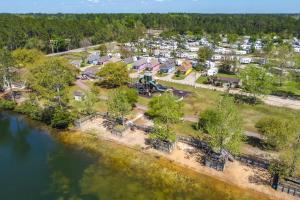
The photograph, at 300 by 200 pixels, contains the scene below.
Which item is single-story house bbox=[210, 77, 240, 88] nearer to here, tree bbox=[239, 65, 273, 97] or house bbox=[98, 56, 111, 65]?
tree bbox=[239, 65, 273, 97]

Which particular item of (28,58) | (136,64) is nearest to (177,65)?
(136,64)

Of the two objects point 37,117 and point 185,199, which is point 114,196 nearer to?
point 185,199

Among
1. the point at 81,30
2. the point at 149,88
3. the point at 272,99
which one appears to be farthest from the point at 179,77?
the point at 81,30

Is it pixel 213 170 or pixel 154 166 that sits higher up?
pixel 213 170

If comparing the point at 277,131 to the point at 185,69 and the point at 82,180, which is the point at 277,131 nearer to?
the point at 82,180

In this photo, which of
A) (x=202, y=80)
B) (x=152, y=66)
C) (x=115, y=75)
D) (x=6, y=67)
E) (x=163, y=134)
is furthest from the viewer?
(x=152, y=66)

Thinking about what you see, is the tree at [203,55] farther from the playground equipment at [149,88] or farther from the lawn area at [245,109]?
the playground equipment at [149,88]
